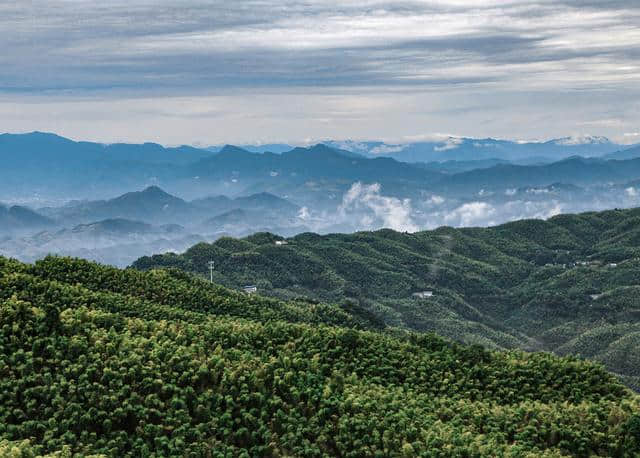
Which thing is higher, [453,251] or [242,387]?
[242,387]

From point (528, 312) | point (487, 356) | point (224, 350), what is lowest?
point (528, 312)

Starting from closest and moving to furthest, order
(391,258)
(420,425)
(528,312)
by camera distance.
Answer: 1. (420,425)
2. (528,312)
3. (391,258)

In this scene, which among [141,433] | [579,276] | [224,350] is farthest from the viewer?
[579,276]

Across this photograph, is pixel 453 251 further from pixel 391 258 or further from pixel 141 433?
pixel 141 433

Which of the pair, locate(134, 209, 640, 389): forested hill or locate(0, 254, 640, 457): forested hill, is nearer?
locate(0, 254, 640, 457): forested hill

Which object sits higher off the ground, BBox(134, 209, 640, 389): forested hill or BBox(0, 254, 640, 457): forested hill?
BBox(0, 254, 640, 457): forested hill

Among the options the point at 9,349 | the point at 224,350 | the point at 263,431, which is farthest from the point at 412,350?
the point at 9,349
